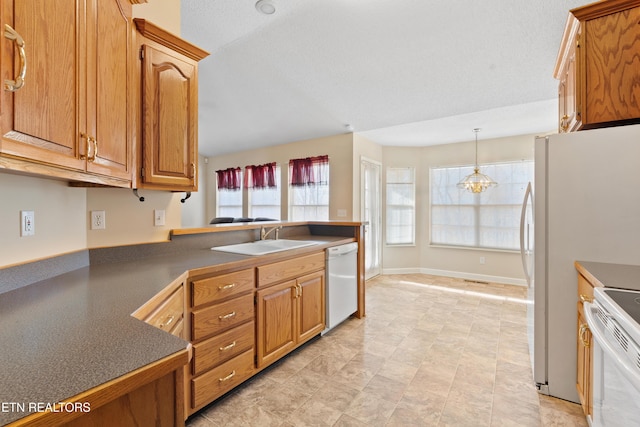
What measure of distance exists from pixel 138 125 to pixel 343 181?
130 inches

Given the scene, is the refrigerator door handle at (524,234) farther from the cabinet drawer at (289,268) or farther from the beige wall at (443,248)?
the beige wall at (443,248)

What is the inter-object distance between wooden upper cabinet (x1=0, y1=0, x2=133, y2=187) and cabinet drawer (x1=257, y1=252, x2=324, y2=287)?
1011 mm

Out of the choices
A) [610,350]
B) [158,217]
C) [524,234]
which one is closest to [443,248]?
[524,234]

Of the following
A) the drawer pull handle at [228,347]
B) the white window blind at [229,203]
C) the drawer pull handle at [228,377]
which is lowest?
the drawer pull handle at [228,377]

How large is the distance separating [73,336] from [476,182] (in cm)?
484

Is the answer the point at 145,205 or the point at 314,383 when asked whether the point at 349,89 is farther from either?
the point at 314,383

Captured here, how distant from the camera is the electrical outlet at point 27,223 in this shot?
1.21 m

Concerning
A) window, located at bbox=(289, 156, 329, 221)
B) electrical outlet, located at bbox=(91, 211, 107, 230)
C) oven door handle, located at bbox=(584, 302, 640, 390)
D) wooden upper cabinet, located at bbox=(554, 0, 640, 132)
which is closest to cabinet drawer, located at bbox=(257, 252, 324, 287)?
electrical outlet, located at bbox=(91, 211, 107, 230)

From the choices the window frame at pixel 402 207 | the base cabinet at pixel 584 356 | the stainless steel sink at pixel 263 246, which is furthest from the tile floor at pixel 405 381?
the window frame at pixel 402 207

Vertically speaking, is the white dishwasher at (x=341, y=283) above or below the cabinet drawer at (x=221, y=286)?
below

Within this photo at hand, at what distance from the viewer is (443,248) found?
5.21 metres

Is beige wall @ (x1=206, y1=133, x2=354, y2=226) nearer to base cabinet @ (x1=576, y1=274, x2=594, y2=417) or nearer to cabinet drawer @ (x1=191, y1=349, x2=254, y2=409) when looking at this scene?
cabinet drawer @ (x1=191, y1=349, x2=254, y2=409)

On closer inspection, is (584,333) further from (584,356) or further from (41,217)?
(41,217)

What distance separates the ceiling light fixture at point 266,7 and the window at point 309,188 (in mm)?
2545
